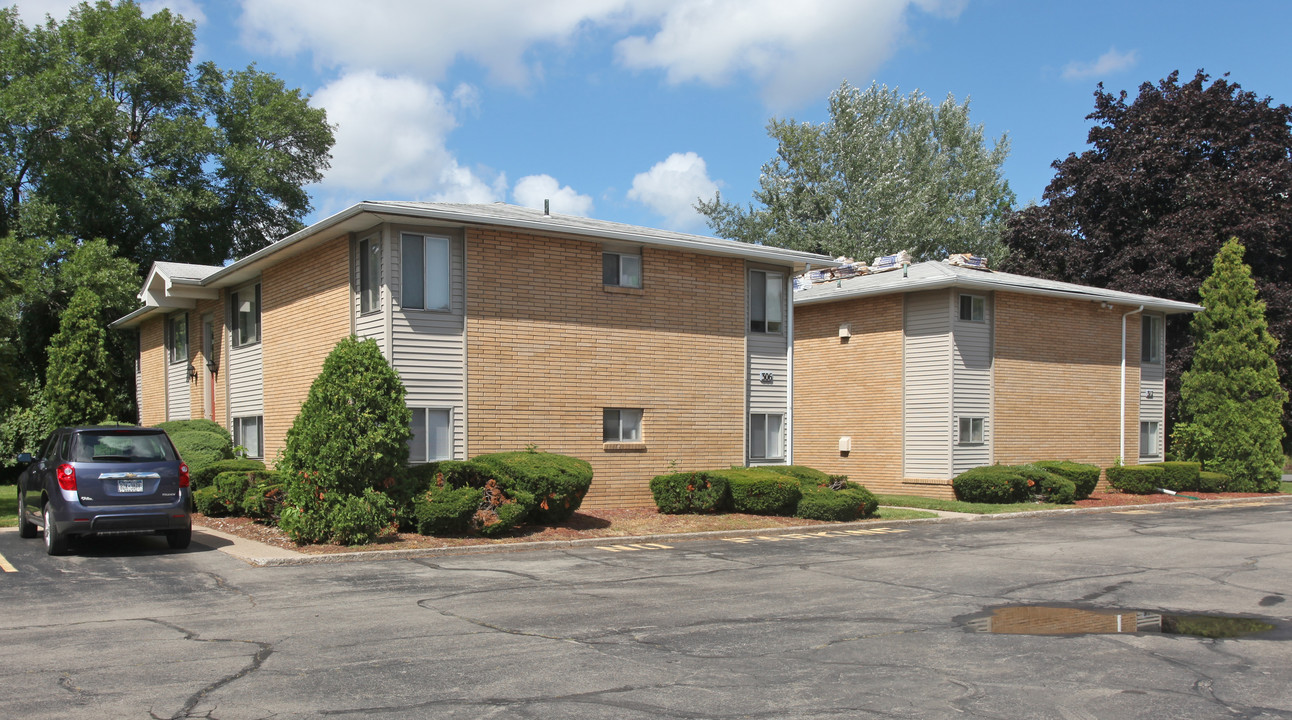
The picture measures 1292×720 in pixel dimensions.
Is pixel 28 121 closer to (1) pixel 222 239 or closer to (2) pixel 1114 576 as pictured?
(1) pixel 222 239

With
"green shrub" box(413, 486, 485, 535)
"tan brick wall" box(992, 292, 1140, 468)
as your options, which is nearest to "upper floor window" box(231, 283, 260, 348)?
"green shrub" box(413, 486, 485, 535)

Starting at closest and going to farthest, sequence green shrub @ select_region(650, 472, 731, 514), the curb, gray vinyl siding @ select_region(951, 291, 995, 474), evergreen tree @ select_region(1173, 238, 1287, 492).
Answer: the curb
green shrub @ select_region(650, 472, 731, 514)
gray vinyl siding @ select_region(951, 291, 995, 474)
evergreen tree @ select_region(1173, 238, 1287, 492)

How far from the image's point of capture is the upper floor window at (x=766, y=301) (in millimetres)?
22609

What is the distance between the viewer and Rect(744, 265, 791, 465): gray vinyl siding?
73.6 feet

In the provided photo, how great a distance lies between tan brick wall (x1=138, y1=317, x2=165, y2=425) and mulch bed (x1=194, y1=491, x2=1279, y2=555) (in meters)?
13.9

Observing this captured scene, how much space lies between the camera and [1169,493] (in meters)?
27.5

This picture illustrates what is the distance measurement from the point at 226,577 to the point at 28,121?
29.4 m

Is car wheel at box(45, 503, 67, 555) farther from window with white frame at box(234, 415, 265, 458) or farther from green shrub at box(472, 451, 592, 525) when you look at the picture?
window with white frame at box(234, 415, 265, 458)

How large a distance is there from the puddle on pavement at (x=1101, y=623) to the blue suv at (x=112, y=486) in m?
10.7

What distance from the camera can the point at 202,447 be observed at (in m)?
23.3

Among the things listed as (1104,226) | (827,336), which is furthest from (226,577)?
(1104,226)

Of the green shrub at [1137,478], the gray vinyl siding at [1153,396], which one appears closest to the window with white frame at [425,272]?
the green shrub at [1137,478]

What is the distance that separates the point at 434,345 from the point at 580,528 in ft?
14.1

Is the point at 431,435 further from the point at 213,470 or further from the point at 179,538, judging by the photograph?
the point at 213,470
